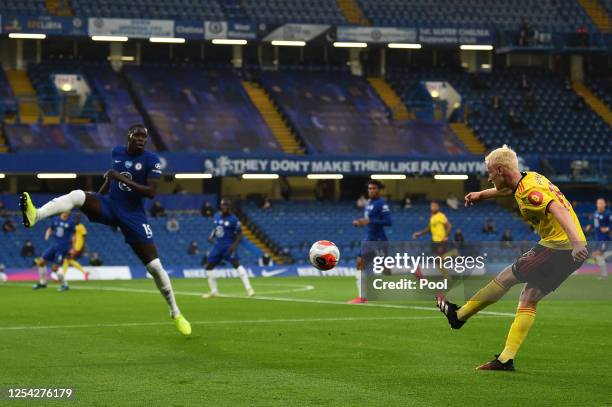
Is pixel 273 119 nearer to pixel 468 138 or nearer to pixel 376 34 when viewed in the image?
pixel 376 34

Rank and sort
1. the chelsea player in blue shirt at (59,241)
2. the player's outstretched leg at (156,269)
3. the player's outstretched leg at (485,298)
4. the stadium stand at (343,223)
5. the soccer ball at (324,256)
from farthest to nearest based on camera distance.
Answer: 1. the stadium stand at (343,223)
2. the chelsea player in blue shirt at (59,241)
3. the soccer ball at (324,256)
4. the player's outstretched leg at (156,269)
5. the player's outstretched leg at (485,298)

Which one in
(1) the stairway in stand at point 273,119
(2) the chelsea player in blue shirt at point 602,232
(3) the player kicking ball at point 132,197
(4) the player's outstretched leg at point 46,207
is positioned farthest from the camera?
(1) the stairway in stand at point 273,119

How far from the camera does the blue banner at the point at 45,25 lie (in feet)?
180

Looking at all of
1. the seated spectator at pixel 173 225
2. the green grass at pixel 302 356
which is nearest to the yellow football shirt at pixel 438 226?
the green grass at pixel 302 356

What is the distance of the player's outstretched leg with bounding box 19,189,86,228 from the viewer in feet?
46.1

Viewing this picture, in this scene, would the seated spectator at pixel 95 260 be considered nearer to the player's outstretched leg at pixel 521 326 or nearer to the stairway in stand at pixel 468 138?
the stairway in stand at pixel 468 138

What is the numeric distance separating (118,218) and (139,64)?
4534 centimetres

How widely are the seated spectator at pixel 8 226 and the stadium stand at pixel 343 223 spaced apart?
34.3 ft

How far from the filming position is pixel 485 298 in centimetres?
1293

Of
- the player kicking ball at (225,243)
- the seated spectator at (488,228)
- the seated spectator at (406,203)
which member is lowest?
the seated spectator at (488,228)

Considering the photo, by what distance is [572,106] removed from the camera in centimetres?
6328

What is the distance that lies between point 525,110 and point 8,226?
92.7ft

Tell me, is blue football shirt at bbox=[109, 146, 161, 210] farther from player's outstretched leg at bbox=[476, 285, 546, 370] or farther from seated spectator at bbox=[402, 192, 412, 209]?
seated spectator at bbox=[402, 192, 412, 209]

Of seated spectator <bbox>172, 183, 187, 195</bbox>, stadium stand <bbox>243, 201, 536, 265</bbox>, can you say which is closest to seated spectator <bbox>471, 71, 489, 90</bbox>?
stadium stand <bbox>243, 201, 536, 265</bbox>
